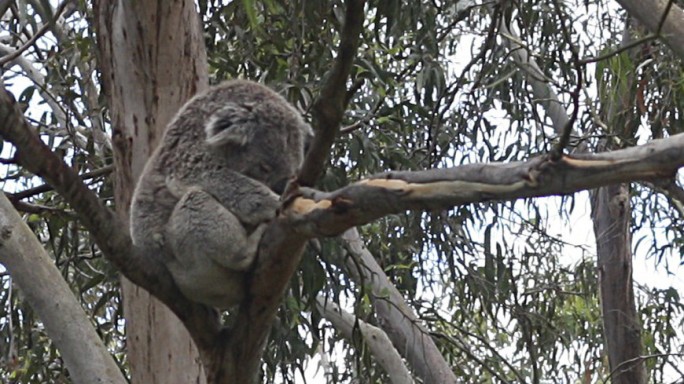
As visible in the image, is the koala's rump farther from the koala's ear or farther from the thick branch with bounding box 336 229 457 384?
the thick branch with bounding box 336 229 457 384

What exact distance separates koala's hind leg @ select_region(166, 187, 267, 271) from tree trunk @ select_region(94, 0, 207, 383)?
58cm

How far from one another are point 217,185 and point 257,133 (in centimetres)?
22

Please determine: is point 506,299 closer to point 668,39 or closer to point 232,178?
point 668,39

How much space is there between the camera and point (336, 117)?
7.13 feet

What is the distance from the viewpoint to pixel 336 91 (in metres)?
2.15

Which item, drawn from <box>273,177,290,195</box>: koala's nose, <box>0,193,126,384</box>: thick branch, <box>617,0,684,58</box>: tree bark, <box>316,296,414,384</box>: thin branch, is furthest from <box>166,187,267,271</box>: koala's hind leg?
<box>316,296,414,384</box>: thin branch

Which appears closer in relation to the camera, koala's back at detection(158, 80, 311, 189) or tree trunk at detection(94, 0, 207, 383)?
koala's back at detection(158, 80, 311, 189)

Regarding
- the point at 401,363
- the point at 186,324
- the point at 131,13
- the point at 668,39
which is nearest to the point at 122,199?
the point at 131,13

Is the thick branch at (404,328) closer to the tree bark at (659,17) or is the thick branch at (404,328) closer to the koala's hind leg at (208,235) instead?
the tree bark at (659,17)

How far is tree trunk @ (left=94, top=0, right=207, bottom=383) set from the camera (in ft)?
11.5

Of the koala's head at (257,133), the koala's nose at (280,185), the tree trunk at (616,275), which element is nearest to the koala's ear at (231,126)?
the koala's head at (257,133)

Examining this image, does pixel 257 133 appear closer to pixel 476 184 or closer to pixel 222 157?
pixel 222 157

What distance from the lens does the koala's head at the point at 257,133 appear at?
3100 millimetres

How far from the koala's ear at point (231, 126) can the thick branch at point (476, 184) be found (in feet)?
2.63
